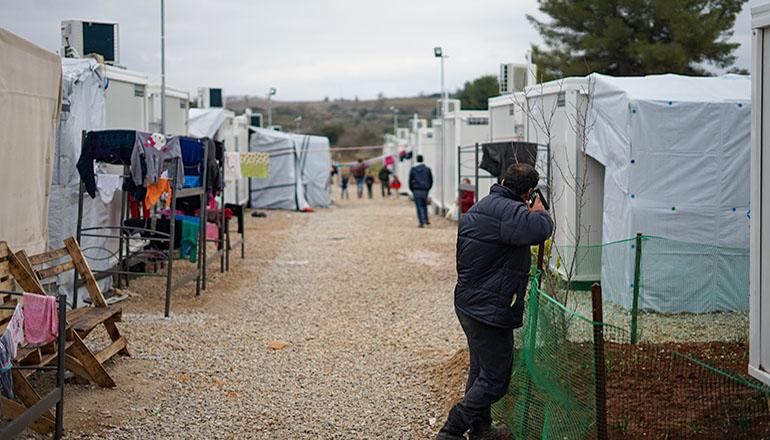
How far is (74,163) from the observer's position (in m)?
10.2

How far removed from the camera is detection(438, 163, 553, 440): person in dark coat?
16.9 ft

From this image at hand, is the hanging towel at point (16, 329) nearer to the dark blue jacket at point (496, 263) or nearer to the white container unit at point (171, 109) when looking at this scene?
the dark blue jacket at point (496, 263)

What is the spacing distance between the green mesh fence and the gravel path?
1079 millimetres

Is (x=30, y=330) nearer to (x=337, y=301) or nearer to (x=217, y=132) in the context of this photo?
(x=337, y=301)

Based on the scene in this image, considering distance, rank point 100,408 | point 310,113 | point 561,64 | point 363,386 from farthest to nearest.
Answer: point 310,113
point 561,64
point 363,386
point 100,408

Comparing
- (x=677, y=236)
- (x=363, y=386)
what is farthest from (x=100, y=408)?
(x=677, y=236)

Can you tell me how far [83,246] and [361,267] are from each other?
517cm

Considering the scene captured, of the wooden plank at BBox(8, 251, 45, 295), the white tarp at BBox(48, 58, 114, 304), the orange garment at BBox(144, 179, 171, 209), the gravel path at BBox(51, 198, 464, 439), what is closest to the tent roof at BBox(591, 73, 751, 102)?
the gravel path at BBox(51, 198, 464, 439)

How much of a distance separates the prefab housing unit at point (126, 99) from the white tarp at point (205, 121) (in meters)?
6.77

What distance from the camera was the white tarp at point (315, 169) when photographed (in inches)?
1115

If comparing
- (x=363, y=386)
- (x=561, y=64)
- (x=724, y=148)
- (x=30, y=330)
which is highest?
(x=561, y=64)

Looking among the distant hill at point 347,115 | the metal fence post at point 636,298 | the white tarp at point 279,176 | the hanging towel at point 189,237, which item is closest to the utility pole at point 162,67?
the hanging towel at point 189,237

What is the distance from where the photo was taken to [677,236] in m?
10.2

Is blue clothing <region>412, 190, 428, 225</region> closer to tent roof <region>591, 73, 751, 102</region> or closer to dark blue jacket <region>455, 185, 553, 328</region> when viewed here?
tent roof <region>591, 73, 751, 102</region>
